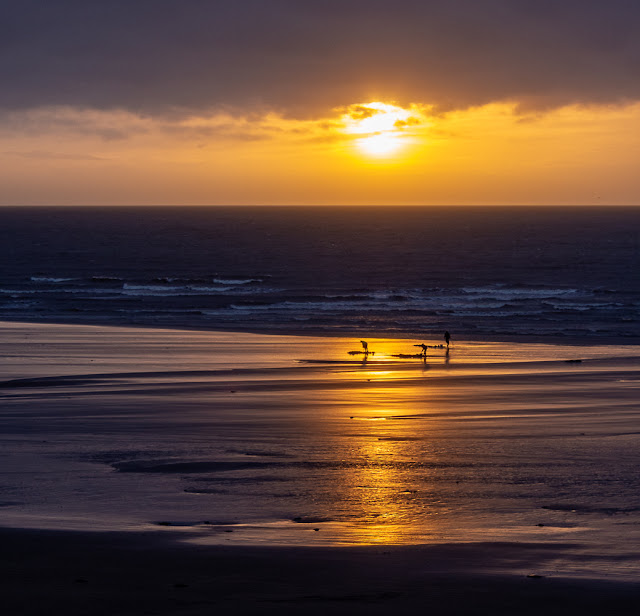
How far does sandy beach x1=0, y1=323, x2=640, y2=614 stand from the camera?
316 inches

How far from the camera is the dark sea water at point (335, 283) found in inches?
1945

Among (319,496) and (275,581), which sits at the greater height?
(275,581)

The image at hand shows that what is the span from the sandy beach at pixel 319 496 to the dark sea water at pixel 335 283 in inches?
903

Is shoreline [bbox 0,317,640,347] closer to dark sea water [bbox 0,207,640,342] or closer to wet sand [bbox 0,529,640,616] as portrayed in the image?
dark sea water [bbox 0,207,640,342]

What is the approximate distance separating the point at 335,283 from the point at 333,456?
6046cm

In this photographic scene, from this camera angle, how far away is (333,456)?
1409 cm

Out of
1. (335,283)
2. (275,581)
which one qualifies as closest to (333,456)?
(275,581)

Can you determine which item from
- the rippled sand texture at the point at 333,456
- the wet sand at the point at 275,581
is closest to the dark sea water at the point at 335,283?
the rippled sand texture at the point at 333,456

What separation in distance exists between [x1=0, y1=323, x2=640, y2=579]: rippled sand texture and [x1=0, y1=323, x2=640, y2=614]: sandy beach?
52 mm

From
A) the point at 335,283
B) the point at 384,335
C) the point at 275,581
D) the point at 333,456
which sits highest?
the point at 335,283

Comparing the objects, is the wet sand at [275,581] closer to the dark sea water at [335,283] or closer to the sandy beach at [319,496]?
the sandy beach at [319,496]

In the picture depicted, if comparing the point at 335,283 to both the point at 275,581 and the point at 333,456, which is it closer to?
the point at 333,456

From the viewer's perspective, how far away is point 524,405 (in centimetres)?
1980

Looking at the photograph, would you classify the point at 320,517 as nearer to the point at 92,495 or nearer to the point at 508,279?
the point at 92,495
